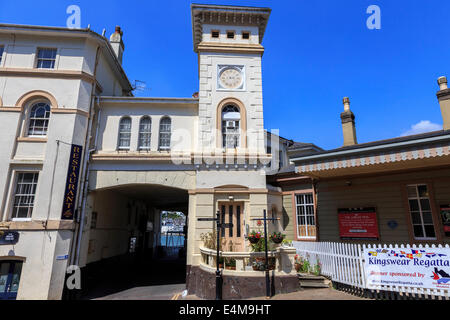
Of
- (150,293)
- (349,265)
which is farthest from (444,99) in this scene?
(150,293)

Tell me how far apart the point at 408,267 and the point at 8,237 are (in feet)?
48.7

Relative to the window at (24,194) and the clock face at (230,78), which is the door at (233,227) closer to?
the clock face at (230,78)

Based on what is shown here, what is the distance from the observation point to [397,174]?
1147 centimetres

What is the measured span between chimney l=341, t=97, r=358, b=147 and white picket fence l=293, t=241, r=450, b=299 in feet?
25.1

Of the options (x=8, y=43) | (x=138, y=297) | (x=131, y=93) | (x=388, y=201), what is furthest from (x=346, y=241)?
(x=8, y=43)

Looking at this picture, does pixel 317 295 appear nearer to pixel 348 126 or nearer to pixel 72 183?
pixel 348 126

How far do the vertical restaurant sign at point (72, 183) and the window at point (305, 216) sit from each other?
1112cm

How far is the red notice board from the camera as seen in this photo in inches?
460

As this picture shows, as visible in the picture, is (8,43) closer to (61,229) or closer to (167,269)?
(61,229)

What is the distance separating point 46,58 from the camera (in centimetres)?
1282

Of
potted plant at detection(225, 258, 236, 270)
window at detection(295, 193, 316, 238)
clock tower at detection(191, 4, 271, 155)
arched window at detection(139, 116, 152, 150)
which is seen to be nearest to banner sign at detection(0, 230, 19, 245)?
arched window at detection(139, 116, 152, 150)

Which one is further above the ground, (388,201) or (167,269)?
(388,201)

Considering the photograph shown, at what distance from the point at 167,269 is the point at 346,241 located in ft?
39.3

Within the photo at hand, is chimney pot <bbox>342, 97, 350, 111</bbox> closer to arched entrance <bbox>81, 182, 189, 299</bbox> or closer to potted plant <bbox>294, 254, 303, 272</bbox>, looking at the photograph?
potted plant <bbox>294, 254, 303, 272</bbox>
